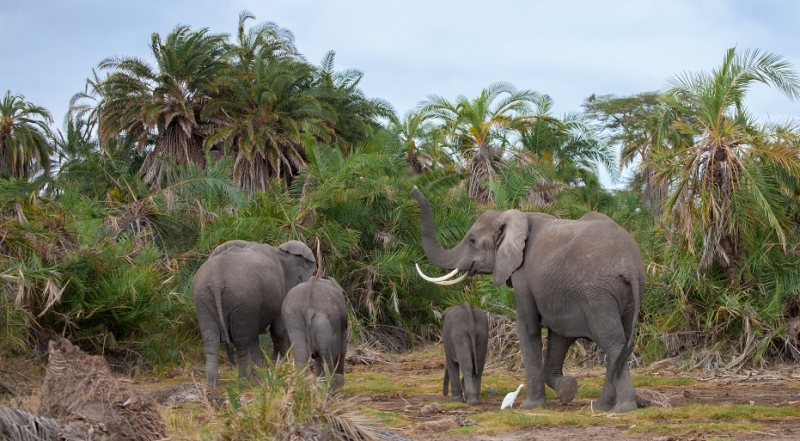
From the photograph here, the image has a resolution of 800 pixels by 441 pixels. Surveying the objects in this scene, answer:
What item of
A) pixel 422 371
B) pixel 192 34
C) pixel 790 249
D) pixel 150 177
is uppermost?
pixel 192 34

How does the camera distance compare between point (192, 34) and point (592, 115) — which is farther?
point (592, 115)

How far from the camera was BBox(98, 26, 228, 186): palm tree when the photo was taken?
101 feet

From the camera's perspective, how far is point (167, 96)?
103 ft

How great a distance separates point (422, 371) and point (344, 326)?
4694 millimetres

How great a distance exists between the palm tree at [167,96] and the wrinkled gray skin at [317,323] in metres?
19.8

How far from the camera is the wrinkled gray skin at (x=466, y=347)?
1153 cm

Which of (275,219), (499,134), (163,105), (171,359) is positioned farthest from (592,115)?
(171,359)

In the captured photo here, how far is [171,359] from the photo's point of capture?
52.9 ft

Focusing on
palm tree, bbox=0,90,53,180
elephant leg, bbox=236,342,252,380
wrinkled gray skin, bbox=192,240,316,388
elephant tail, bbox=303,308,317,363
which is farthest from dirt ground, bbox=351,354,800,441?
palm tree, bbox=0,90,53,180

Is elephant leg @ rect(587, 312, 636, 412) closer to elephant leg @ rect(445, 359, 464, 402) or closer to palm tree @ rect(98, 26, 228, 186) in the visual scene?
elephant leg @ rect(445, 359, 464, 402)

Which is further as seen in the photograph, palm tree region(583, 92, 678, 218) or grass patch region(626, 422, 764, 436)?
palm tree region(583, 92, 678, 218)

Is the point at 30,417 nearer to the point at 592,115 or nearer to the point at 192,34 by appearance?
the point at 192,34

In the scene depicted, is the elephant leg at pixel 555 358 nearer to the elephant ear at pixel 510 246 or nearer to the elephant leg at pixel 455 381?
the elephant ear at pixel 510 246

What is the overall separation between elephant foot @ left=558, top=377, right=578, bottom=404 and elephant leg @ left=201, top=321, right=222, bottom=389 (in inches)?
181
